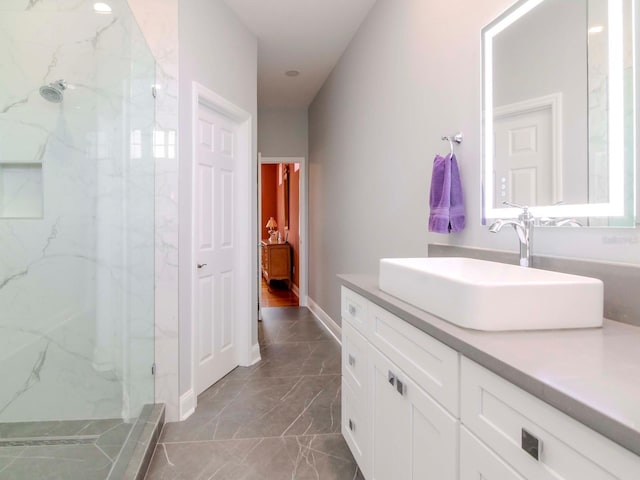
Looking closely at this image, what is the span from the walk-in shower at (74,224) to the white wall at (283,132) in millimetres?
3104

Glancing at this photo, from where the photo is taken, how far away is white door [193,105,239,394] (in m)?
2.64

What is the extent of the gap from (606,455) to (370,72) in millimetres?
2881

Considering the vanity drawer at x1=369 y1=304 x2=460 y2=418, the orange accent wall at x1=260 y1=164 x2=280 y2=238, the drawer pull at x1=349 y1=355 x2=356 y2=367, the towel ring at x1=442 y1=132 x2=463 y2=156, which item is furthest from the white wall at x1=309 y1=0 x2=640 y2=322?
the orange accent wall at x1=260 y1=164 x2=280 y2=238

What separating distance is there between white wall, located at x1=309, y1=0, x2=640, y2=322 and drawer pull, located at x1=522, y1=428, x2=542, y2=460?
64cm

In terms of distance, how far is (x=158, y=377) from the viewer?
7.36 feet

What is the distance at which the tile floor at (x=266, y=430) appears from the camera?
1813 millimetres

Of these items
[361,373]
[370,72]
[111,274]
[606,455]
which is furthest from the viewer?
[370,72]

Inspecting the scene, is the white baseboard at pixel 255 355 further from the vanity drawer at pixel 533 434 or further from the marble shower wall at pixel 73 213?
the vanity drawer at pixel 533 434

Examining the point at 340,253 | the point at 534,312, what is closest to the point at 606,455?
the point at 534,312

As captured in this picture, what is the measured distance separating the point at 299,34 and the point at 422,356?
10.3 ft

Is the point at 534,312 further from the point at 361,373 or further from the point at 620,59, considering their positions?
the point at 361,373

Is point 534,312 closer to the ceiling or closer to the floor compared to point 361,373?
closer to the ceiling

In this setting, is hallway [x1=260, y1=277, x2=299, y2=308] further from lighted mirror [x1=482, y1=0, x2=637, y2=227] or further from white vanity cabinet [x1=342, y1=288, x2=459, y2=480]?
lighted mirror [x1=482, y1=0, x2=637, y2=227]

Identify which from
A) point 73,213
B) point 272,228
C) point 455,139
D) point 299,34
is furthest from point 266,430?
point 272,228
